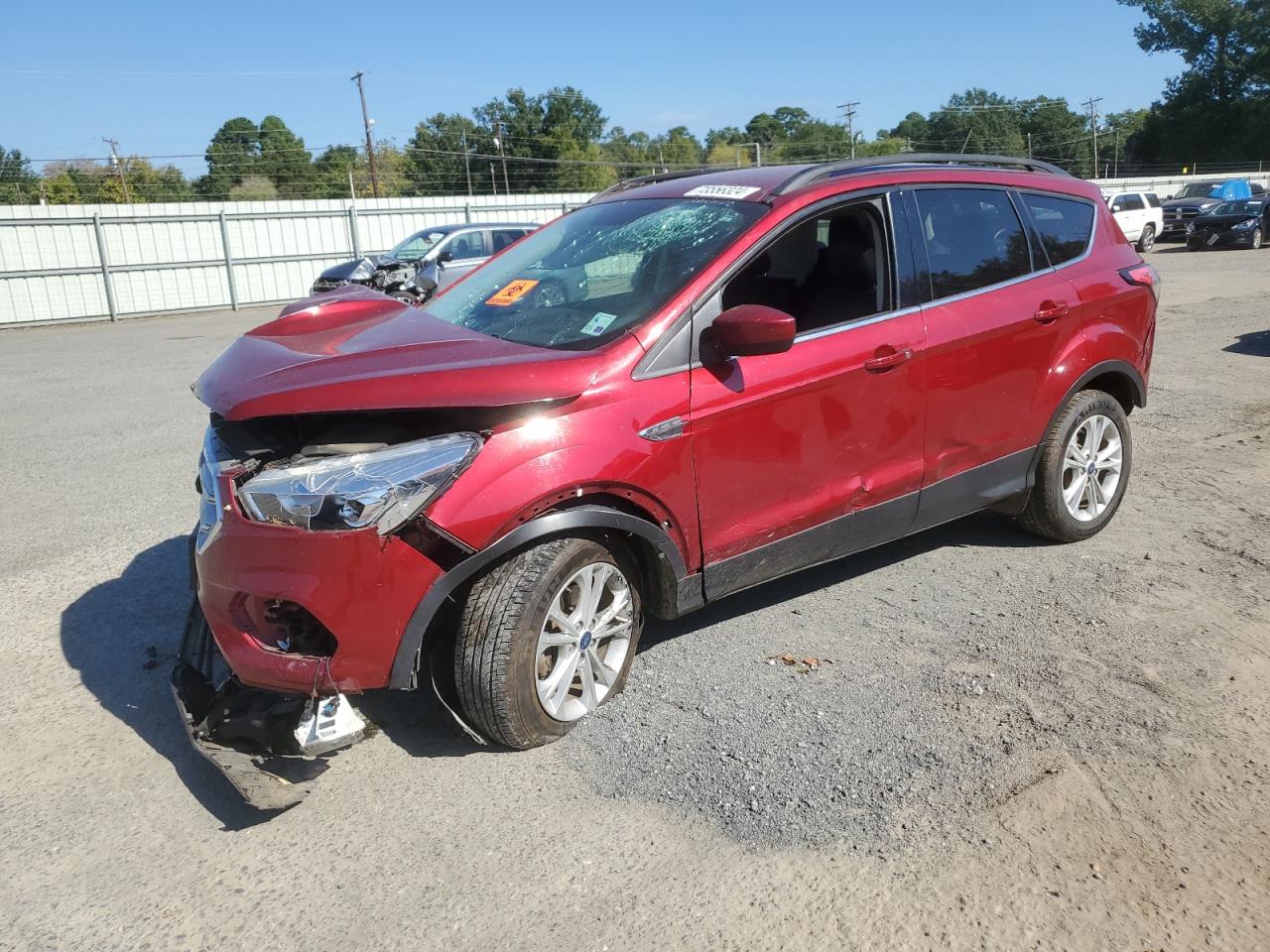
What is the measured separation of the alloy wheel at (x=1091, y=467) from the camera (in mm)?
4809

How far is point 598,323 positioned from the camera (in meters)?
3.46

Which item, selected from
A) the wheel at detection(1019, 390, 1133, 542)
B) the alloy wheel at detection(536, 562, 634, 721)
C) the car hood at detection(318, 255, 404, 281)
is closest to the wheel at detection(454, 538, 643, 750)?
the alloy wheel at detection(536, 562, 634, 721)

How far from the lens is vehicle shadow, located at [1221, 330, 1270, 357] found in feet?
33.1

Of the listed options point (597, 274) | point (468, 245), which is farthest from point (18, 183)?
point (597, 274)

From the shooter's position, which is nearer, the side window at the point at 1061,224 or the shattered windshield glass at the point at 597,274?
the shattered windshield glass at the point at 597,274

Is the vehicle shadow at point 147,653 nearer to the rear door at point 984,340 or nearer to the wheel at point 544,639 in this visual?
the wheel at point 544,639

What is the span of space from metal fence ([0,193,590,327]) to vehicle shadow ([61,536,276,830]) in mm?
18684

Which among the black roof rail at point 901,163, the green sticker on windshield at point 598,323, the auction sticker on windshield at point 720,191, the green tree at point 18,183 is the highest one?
the green tree at point 18,183

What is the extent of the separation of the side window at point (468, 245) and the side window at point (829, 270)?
42.8ft

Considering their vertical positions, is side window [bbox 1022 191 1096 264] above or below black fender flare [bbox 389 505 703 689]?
above

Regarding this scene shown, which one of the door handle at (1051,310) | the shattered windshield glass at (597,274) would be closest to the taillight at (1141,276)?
the door handle at (1051,310)

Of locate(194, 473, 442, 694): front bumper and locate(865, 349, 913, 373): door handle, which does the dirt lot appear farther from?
locate(865, 349, 913, 373): door handle

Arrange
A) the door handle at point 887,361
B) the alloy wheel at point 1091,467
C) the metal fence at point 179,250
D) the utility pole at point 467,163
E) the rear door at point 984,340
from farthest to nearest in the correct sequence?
the utility pole at point 467,163 < the metal fence at point 179,250 < the alloy wheel at point 1091,467 < the rear door at point 984,340 < the door handle at point 887,361

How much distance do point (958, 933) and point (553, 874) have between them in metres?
1.06
